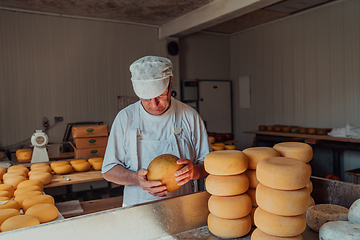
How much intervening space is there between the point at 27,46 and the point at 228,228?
17.2 ft

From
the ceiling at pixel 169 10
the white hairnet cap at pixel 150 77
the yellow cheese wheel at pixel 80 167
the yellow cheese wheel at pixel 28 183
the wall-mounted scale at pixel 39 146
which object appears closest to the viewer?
the white hairnet cap at pixel 150 77

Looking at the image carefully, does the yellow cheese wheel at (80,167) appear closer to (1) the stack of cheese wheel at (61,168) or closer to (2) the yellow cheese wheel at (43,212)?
(1) the stack of cheese wheel at (61,168)

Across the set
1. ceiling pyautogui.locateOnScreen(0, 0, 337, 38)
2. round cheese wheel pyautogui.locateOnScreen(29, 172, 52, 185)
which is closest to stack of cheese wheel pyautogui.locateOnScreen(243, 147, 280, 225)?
round cheese wheel pyautogui.locateOnScreen(29, 172, 52, 185)

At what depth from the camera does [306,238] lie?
101 centimetres

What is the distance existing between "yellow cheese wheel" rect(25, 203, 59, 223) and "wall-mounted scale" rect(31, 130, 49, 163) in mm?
2091

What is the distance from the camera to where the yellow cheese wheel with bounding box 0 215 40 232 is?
128 cm

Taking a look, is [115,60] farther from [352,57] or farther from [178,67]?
[352,57]

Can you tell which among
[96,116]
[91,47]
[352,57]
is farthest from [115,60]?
[352,57]

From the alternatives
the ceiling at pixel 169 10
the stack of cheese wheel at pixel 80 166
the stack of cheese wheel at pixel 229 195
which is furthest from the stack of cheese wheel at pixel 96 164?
the ceiling at pixel 169 10

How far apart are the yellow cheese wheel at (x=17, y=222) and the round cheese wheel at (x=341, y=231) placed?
4.16 ft

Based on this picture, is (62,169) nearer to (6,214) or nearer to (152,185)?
(6,214)

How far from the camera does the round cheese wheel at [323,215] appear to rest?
1012 mm

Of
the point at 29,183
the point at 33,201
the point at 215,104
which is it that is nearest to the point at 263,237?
the point at 33,201

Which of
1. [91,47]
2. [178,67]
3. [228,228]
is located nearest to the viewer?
[228,228]
